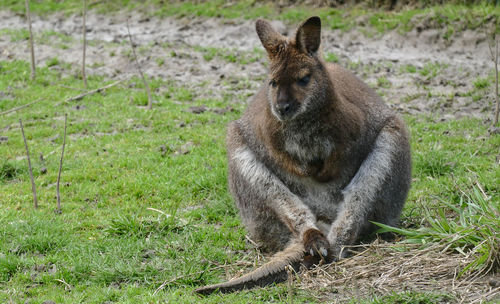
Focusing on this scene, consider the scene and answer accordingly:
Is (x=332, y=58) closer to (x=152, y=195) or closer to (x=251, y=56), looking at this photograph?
(x=251, y=56)

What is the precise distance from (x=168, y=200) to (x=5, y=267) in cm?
196

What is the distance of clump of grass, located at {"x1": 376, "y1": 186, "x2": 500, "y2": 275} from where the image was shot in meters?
4.56

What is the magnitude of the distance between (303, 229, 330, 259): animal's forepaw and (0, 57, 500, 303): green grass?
1.49ft

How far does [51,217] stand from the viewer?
6.65 meters

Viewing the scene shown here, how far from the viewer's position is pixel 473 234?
4.88 m

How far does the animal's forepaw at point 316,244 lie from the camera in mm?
5219

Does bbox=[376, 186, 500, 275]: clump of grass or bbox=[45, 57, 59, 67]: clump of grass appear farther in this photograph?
bbox=[45, 57, 59, 67]: clump of grass

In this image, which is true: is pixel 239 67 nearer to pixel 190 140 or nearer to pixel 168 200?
pixel 190 140

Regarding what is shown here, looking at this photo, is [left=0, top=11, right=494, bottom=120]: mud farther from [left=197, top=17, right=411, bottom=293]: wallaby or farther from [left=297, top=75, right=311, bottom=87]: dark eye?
[left=297, top=75, right=311, bottom=87]: dark eye

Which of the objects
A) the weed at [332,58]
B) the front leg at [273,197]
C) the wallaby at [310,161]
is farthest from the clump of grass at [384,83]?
the front leg at [273,197]

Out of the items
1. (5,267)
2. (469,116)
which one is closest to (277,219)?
(5,267)

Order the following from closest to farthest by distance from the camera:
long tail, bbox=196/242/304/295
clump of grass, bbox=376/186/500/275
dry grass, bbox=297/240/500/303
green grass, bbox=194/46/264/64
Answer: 1. dry grass, bbox=297/240/500/303
2. clump of grass, bbox=376/186/500/275
3. long tail, bbox=196/242/304/295
4. green grass, bbox=194/46/264/64

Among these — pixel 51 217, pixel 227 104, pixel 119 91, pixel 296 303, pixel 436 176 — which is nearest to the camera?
pixel 296 303

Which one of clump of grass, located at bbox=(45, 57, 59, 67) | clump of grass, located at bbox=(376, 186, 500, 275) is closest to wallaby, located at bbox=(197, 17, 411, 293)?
clump of grass, located at bbox=(376, 186, 500, 275)
